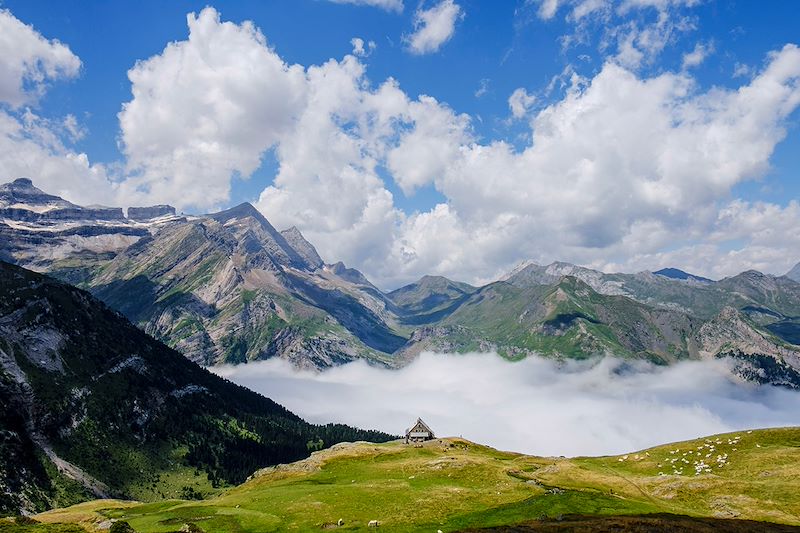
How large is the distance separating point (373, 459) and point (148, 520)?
57.5 meters

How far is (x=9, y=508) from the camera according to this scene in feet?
522

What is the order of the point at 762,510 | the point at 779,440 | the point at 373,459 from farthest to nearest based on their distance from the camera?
1. the point at 373,459
2. the point at 779,440
3. the point at 762,510

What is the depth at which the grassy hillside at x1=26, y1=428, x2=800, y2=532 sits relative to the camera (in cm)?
6419

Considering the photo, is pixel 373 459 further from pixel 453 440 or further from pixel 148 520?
pixel 148 520

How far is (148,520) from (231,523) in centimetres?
1728

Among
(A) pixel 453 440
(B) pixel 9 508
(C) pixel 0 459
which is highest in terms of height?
(A) pixel 453 440

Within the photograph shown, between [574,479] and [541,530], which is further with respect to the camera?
[574,479]

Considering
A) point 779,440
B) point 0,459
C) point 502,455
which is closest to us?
point 779,440

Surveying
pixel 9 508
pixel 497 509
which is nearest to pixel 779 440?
pixel 497 509

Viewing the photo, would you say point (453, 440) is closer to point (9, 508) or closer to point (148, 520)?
point (148, 520)

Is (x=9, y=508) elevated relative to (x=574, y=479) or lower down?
lower down

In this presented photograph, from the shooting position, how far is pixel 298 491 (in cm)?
8444

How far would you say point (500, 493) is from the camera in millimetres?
75500

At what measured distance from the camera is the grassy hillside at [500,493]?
6419cm
